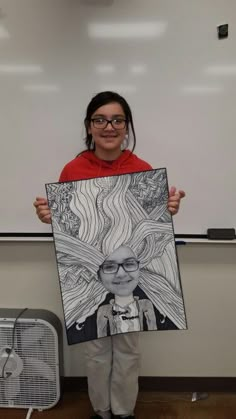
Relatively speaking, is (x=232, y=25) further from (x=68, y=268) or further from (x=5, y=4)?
(x=68, y=268)

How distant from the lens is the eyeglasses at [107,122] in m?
1.46

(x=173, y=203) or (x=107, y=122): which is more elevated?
(x=107, y=122)

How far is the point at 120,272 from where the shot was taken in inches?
55.9

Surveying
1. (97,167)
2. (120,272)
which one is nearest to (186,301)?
(120,272)

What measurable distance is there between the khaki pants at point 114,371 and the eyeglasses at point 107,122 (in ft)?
2.81

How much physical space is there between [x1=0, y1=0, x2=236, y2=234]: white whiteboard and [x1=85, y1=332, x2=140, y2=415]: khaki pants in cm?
61

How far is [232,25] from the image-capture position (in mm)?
1655

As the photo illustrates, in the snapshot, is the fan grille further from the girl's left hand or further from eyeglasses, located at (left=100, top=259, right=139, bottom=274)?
the girl's left hand

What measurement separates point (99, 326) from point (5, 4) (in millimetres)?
1457

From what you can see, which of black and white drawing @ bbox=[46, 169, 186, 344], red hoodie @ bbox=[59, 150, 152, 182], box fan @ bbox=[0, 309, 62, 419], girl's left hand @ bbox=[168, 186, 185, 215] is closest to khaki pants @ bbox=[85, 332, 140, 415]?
black and white drawing @ bbox=[46, 169, 186, 344]

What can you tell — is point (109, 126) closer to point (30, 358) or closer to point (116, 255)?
point (116, 255)

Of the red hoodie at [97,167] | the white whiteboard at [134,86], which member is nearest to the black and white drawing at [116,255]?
the red hoodie at [97,167]

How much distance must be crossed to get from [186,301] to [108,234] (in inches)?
29.4

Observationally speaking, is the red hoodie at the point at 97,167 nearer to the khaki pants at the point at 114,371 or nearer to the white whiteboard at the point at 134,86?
the white whiteboard at the point at 134,86
